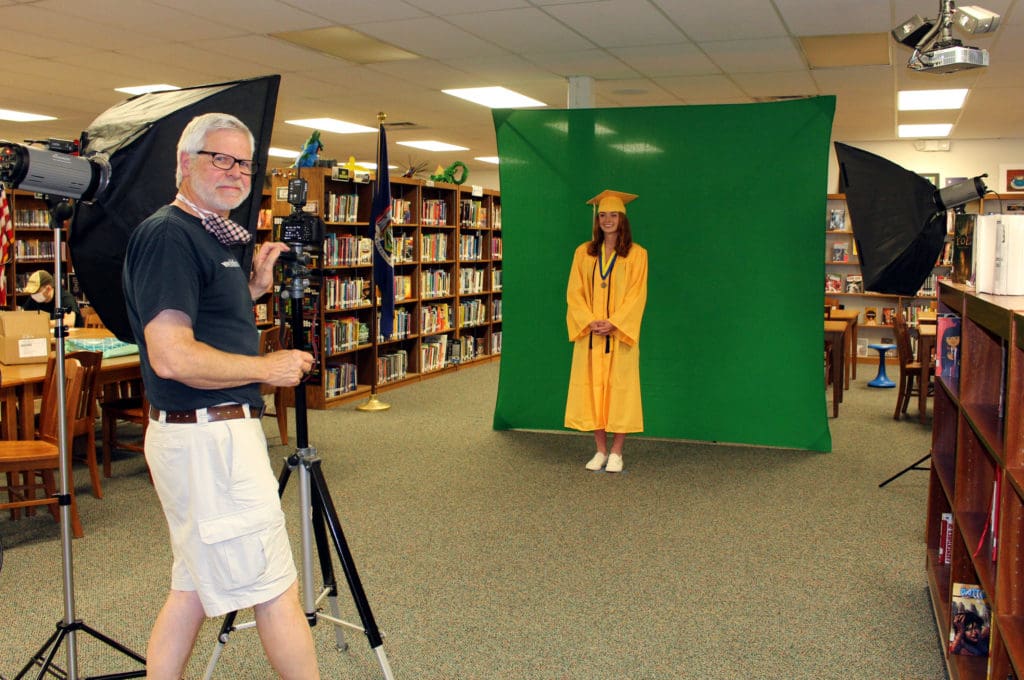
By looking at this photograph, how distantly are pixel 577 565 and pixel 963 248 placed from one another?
1.98m

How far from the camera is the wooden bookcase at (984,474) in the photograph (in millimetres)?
2049

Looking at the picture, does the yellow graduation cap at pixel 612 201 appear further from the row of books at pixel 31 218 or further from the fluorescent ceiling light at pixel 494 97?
the row of books at pixel 31 218

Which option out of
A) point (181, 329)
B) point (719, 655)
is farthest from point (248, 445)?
point (719, 655)

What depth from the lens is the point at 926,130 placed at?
1059 centimetres

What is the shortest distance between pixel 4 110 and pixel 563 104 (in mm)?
6141

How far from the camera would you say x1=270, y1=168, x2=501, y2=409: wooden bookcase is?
25.0ft

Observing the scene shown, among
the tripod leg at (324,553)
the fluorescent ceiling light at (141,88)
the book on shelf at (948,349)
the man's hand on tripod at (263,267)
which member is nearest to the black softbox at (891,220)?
the book on shelf at (948,349)

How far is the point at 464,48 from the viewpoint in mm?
6609

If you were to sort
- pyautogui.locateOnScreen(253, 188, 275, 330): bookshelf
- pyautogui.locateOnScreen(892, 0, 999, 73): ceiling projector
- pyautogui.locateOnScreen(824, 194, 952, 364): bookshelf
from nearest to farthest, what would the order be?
pyautogui.locateOnScreen(892, 0, 999, 73): ceiling projector
pyautogui.locateOnScreen(253, 188, 275, 330): bookshelf
pyautogui.locateOnScreen(824, 194, 952, 364): bookshelf

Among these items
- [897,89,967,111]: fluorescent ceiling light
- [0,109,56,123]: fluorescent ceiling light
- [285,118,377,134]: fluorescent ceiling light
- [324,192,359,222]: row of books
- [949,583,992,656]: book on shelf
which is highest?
[285,118,377,134]: fluorescent ceiling light

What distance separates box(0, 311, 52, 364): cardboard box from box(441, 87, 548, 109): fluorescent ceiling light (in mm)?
4601

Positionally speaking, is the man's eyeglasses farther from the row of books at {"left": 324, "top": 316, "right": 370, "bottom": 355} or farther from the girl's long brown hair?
the row of books at {"left": 324, "top": 316, "right": 370, "bottom": 355}

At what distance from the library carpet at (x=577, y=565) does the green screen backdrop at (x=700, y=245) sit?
1.20ft

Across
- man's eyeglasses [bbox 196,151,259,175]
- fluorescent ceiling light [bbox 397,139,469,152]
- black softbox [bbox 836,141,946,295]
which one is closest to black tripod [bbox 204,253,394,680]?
man's eyeglasses [bbox 196,151,259,175]
